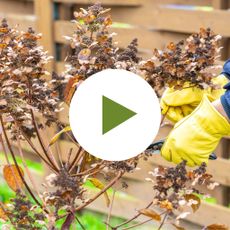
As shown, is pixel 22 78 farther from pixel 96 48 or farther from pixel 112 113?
pixel 112 113

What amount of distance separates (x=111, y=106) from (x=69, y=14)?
2922mm

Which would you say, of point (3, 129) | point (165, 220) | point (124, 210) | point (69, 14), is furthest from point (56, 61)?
point (165, 220)

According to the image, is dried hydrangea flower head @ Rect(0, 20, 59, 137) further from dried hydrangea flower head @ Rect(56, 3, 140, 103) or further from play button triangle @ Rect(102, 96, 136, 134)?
play button triangle @ Rect(102, 96, 136, 134)

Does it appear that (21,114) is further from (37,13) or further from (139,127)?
(37,13)

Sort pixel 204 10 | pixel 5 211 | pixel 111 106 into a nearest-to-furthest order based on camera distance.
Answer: pixel 111 106 < pixel 5 211 < pixel 204 10

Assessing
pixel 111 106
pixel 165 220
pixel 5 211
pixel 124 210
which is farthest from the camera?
pixel 124 210

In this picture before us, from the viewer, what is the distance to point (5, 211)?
2.23 m

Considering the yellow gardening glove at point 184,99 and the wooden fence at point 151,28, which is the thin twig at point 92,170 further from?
the wooden fence at point 151,28

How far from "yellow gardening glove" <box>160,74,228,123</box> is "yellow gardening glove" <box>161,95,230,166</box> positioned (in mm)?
95

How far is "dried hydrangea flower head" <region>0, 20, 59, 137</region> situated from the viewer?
85.1 inches

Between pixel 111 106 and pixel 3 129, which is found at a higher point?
pixel 111 106
